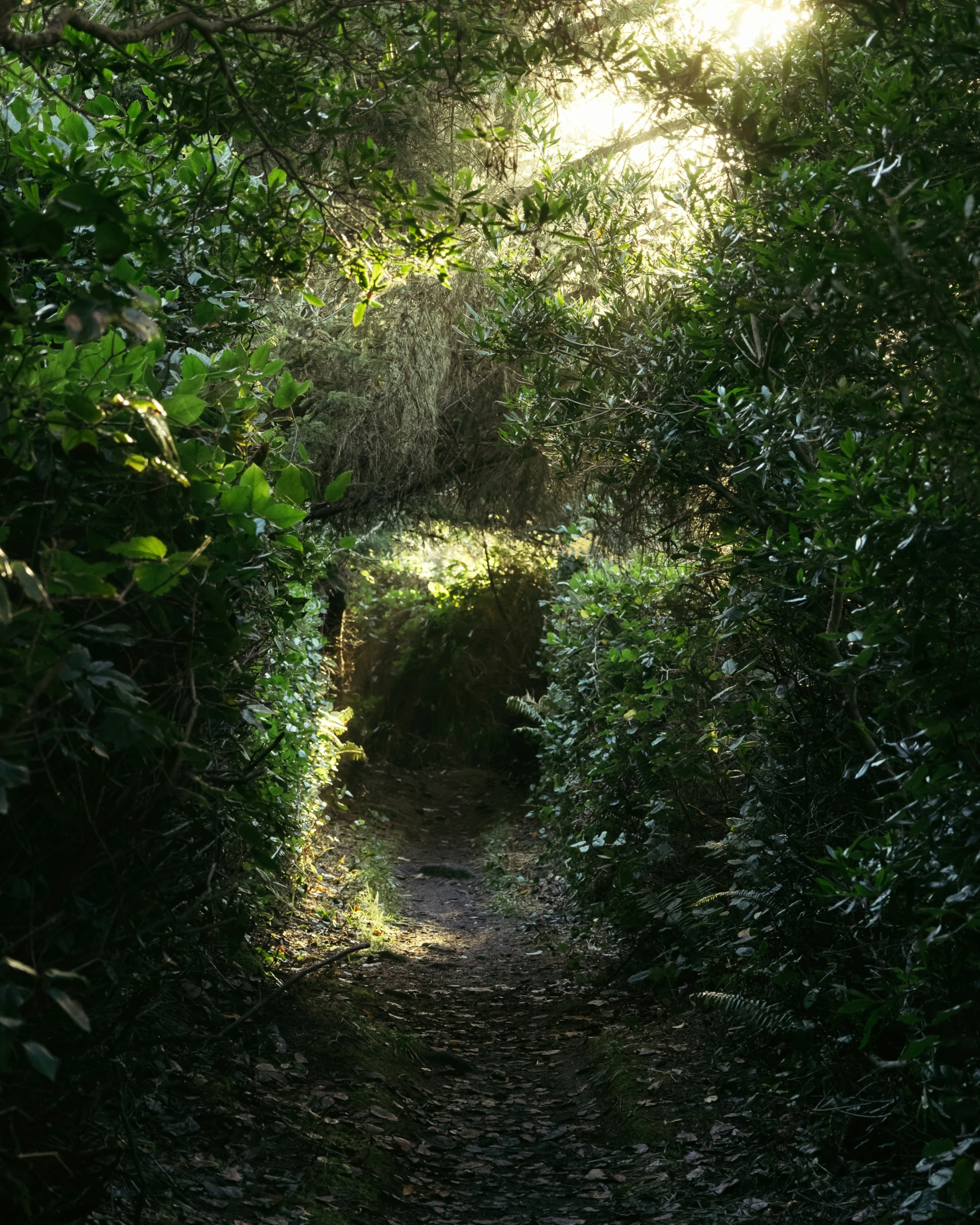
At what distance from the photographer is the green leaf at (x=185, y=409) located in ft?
7.61

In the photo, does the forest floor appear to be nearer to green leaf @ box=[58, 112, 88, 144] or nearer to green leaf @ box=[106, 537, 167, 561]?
green leaf @ box=[106, 537, 167, 561]

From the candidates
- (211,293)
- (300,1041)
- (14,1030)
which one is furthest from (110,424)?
(300,1041)

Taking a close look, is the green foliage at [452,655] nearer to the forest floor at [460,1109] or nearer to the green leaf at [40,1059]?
the forest floor at [460,1109]

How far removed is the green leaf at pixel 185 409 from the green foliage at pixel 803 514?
5.48 ft

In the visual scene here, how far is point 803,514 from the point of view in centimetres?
290

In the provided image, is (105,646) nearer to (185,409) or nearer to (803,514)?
(185,409)

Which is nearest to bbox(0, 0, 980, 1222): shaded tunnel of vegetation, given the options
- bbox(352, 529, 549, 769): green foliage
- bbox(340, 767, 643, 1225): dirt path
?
bbox(340, 767, 643, 1225): dirt path

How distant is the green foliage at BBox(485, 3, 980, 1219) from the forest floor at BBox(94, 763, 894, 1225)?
16.4 inches

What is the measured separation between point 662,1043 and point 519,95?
15.0ft

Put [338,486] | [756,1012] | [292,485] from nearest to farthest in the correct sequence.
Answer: [292,485], [338,486], [756,1012]

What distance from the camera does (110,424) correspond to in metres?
2.07

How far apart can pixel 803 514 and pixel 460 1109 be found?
3.42 metres

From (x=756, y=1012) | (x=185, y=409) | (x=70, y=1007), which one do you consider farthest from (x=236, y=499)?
(x=756, y=1012)

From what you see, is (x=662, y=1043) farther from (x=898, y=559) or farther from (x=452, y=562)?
(x=452, y=562)
